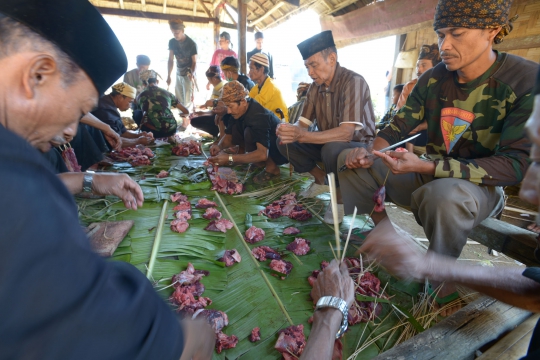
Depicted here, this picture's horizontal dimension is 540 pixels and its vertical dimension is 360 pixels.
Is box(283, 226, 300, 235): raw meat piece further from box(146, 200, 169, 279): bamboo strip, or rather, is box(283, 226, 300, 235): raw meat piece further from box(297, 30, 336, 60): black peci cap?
box(297, 30, 336, 60): black peci cap

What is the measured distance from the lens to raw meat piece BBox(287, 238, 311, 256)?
2596 millimetres

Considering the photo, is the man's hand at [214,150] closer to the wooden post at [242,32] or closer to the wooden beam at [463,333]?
the wooden post at [242,32]

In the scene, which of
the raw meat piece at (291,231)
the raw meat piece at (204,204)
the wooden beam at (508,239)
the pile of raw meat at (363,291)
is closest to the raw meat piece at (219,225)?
the raw meat piece at (204,204)

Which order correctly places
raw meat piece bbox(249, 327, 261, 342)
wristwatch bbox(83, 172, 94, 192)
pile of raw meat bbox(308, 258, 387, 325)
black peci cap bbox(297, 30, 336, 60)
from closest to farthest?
raw meat piece bbox(249, 327, 261, 342) < pile of raw meat bbox(308, 258, 387, 325) < wristwatch bbox(83, 172, 94, 192) < black peci cap bbox(297, 30, 336, 60)

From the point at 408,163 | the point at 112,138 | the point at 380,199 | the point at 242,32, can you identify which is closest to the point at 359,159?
the point at 380,199

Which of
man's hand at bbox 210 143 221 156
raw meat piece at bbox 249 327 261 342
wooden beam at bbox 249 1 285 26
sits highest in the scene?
wooden beam at bbox 249 1 285 26

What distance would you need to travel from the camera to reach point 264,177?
4496 millimetres

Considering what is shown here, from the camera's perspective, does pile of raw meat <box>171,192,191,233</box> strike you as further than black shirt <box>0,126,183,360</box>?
Yes

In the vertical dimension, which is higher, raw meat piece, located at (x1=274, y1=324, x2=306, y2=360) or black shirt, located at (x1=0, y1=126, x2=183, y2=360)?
black shirt, located at (x1=0, y1=126, x2=183, y2=360)

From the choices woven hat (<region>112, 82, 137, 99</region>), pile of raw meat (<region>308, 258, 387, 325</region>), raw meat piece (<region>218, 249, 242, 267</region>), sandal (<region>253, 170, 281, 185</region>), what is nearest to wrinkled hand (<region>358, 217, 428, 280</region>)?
pile of raw meat (<region>308, 258, 387, 325</region>)

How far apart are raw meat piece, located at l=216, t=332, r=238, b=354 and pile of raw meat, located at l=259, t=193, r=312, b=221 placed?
164 centimetres

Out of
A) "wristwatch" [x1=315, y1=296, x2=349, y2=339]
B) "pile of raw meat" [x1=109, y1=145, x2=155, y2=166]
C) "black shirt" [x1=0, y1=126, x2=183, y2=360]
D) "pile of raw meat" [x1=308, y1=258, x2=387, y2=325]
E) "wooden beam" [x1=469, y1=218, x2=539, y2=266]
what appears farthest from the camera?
"pile of raw meat" [x1=109, y1=145, x2=155, y2=166]

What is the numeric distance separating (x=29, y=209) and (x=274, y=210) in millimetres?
2871

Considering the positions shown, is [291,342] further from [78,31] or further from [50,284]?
[78,31]
